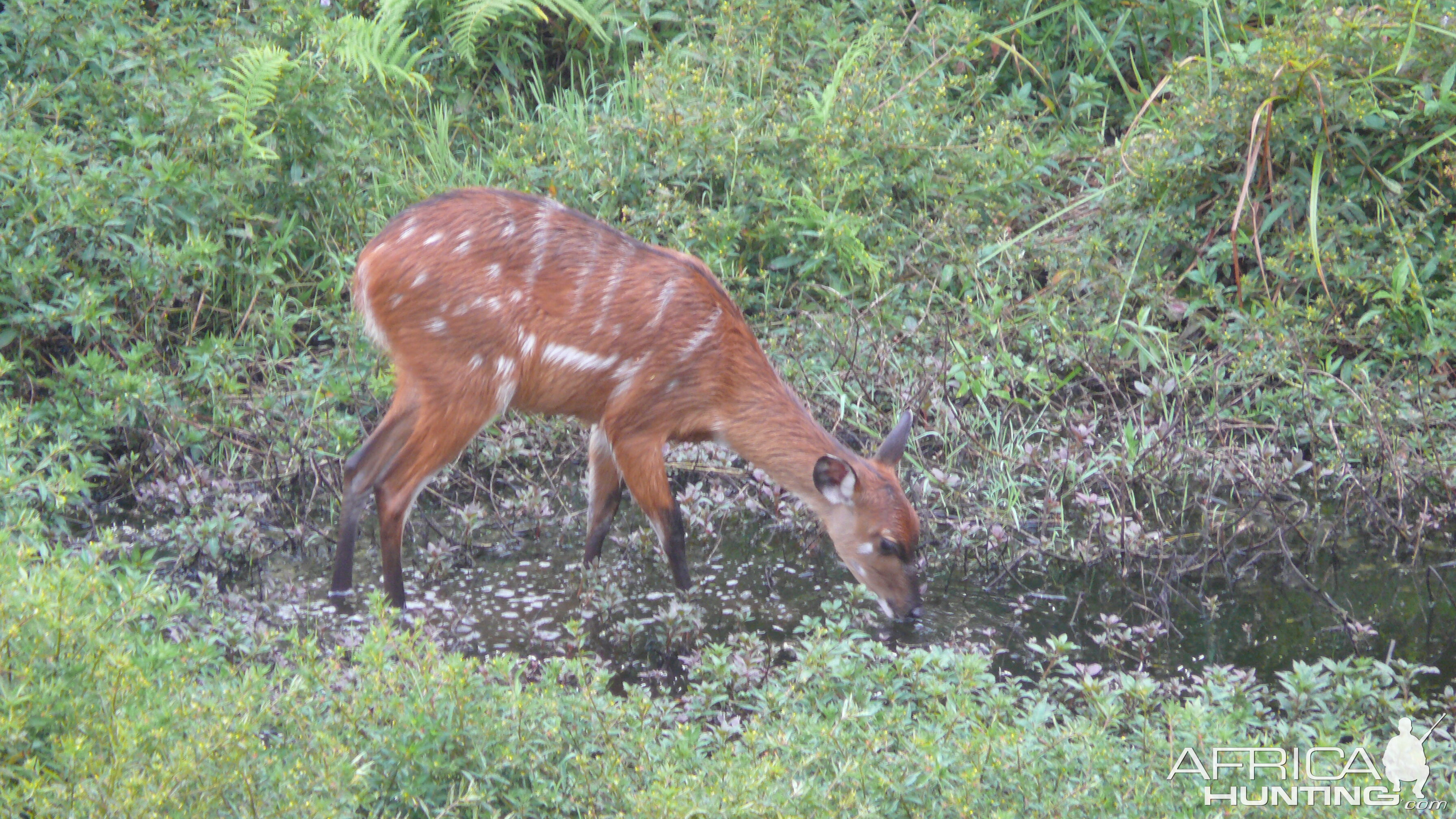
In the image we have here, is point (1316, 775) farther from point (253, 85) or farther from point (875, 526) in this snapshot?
point (253, 85)

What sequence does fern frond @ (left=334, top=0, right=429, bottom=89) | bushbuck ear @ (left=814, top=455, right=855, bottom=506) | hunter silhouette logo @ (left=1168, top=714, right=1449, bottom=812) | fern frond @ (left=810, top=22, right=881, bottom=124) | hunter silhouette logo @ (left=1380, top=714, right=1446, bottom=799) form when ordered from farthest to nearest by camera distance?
fern frond @ (left=810, top=22, right=881, bottom=124)
fern frond @ (left=334, top=0, right=429, bottom=89)
bushbuck ear @ (left=814, top=455, right=855, bottom=506)
hunter silhouette logo @ (left=1380, top=714, right=1446, bottom=799)
hunter silhouette logo @ (left=1168, top=714, right=1449, bottom=812)

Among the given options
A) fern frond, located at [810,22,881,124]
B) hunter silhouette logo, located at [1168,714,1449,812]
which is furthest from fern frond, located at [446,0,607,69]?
hunter silhouette logo, located at [1168,714,1449,812]

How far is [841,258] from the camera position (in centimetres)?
724

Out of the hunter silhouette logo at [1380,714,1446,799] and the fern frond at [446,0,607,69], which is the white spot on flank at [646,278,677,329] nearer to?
the hunter silhouette logo at [1380,714,1446,799]

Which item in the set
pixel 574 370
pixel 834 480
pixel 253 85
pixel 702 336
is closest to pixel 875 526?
pixel 834 480

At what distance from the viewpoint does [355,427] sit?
20.2 ft

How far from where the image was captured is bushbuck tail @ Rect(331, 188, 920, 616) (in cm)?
517

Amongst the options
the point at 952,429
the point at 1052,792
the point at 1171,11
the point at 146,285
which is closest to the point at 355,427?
the point at 146,285

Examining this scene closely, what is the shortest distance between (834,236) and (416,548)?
8.67ft

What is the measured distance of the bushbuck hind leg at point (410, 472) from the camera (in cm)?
516

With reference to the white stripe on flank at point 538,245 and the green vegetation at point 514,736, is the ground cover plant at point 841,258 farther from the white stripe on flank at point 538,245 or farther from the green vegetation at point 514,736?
the white stripe on flank at point 538,245

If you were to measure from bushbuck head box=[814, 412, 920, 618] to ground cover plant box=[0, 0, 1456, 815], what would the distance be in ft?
1.55

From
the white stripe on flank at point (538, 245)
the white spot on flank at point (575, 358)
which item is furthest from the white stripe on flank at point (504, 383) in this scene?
the white stripe on flank at point (538, 245)

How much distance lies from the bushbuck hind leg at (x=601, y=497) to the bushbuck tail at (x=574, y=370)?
0.24m
